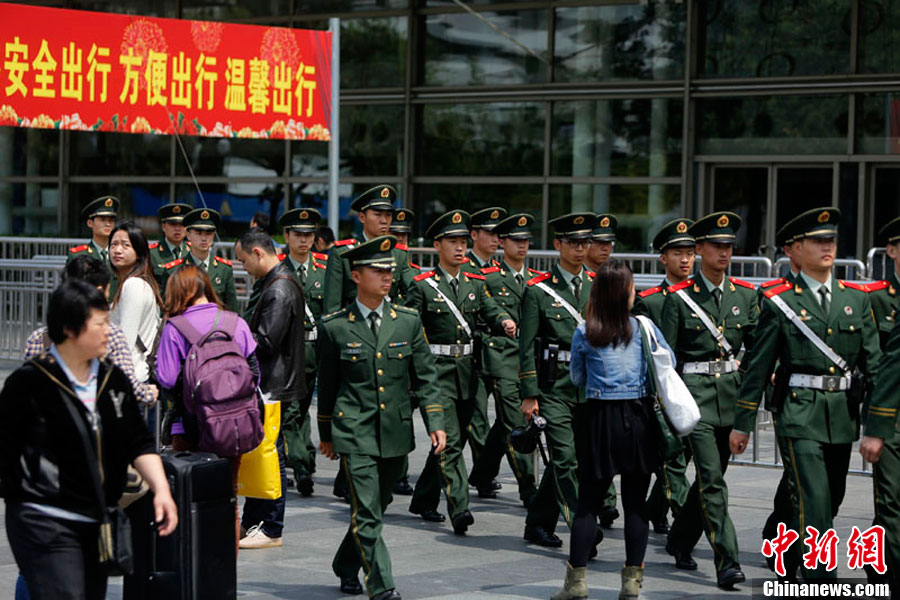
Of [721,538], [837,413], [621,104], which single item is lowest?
[721,538]

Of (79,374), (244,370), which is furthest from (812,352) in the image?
(79,374)

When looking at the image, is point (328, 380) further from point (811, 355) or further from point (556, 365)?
point (811, 355)

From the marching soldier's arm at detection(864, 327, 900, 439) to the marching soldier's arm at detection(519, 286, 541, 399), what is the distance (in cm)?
223

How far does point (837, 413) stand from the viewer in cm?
707

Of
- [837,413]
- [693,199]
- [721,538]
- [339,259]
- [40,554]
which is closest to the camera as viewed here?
[40,554]

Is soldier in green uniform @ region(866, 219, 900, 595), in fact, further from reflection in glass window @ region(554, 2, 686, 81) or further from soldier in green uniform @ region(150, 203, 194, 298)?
reflection in glass window @ region(554, 2, 686, 81)

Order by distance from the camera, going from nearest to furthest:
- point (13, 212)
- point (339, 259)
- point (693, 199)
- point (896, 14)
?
point (339, 259) → point (896, 14) → point (693, 199) → point (13, 212)

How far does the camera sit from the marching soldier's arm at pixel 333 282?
405 inches

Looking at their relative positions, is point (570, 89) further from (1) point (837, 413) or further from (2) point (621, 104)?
(1) point (837, 413)

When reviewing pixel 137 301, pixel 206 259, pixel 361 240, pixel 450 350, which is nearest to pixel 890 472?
pixel 450 350

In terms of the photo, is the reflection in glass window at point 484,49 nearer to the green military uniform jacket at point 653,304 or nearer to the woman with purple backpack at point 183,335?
the green military uniform jacket at point 653,304

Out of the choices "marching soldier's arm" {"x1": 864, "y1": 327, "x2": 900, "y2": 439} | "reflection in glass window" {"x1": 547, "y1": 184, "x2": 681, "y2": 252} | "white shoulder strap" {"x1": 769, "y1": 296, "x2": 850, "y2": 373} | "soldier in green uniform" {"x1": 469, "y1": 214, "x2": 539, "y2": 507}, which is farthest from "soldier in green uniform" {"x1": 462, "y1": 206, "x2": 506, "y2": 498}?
"reflection in glass window" {"x1": 547, "y1": 184, "x2": 681, "y2": 252}

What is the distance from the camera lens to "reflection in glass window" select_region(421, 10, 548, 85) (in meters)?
21.2

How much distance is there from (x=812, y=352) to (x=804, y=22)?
12.8 m
